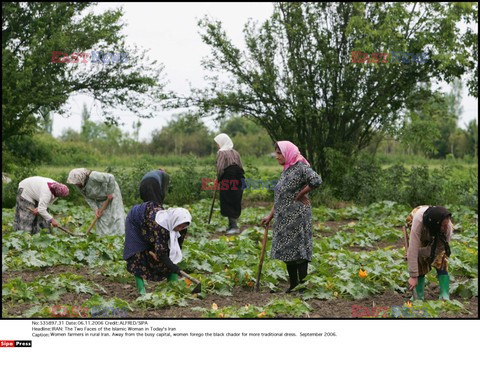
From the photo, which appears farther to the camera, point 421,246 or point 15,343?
point 421,246

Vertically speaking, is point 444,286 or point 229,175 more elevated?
point 229,175

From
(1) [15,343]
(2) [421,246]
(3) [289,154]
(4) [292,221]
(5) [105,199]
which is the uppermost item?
(3) [289,154]

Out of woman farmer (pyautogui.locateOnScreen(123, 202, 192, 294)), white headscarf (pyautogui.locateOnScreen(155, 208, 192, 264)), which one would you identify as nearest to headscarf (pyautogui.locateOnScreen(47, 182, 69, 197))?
woman farmer (pyautogui.locateOnScreen(123, 202, 192, 294))

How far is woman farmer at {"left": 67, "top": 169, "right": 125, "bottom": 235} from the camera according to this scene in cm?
941

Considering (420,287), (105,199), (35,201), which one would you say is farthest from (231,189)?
(420,287)

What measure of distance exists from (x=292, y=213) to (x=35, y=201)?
4602 mm

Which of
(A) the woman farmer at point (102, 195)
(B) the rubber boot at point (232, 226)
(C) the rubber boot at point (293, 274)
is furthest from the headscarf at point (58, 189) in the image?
(C) the rubber boot at point (293, 274)

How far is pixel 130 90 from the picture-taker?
671 inches

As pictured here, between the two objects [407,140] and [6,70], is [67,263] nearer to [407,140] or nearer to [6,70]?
[6,70]

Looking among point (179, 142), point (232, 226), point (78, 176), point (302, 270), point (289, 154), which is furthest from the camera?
point (179, 142)

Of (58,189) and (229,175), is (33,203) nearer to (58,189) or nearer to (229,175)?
(58,189)

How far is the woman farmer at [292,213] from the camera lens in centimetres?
655

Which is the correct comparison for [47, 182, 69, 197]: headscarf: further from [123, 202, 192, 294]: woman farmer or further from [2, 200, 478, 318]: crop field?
[123, 202, 192, 294]: woman farmer

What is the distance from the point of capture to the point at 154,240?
20.5ft
